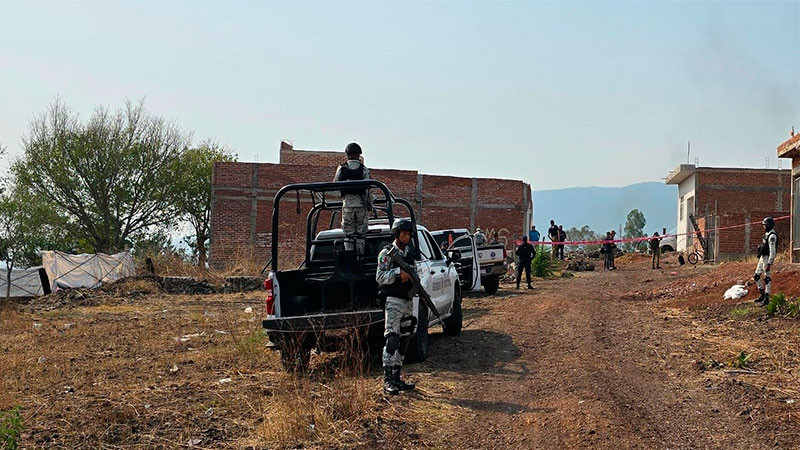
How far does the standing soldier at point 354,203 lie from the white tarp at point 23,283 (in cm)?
1648

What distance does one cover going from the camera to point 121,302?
798 inches

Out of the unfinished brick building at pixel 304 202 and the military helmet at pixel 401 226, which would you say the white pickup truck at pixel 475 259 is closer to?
the military helmet at pixel 401 226

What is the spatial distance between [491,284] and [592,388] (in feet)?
41.3

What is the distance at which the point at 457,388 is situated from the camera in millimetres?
7648

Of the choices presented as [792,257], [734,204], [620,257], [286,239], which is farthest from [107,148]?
[734,204]

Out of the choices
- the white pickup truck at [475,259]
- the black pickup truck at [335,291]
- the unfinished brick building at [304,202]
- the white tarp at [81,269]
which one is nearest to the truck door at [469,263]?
the white pickup truck at [475,259]

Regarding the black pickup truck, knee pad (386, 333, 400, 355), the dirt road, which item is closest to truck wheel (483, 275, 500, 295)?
the dirt road

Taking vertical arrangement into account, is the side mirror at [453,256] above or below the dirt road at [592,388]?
above

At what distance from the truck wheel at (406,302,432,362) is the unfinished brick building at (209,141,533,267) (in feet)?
77.7

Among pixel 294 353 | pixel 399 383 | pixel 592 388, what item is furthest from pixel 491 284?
pixel 399 383

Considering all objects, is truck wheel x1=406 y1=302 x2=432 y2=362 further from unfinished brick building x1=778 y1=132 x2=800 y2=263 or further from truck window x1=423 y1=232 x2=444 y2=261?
unfinished brick building x1=778 y1=132 x2=800 y2=263

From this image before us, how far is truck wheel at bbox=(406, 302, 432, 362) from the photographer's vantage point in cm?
885

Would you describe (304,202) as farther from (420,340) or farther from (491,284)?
(420,340)

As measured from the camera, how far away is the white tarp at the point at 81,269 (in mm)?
23600
